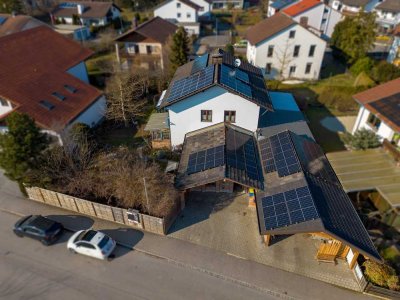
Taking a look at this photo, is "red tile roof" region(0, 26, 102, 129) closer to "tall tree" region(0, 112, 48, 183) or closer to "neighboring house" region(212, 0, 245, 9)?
"tall tree" region(0, 112, 48, 183)

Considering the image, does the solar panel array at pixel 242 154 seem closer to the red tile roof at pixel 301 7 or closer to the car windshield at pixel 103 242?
the car windshield at pixel 103 242

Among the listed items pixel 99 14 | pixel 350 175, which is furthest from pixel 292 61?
pixel 99 14

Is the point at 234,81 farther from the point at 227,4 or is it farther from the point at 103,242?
the point at 227,4

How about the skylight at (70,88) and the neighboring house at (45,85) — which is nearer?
the neighboring house at (45,85)

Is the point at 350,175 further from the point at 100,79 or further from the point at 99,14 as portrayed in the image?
the point at 99,14

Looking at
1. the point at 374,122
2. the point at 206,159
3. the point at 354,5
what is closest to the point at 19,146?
the point at 206,159

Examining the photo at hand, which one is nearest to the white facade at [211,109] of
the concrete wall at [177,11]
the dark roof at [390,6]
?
the concrete wall at [177,11]
